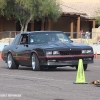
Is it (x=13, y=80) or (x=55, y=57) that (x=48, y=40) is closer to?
(x=55, y=57)

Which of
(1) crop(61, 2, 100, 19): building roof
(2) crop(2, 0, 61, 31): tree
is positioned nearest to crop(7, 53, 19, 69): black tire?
A: (2) crop(2, 0, 61, 31): tree

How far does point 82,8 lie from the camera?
65.8 meters

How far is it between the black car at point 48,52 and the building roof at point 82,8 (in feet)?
122

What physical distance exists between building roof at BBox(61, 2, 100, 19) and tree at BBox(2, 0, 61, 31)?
4021 mm

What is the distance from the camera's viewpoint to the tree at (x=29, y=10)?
5241cm

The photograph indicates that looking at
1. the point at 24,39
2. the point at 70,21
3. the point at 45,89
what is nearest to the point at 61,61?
the point at 24,39

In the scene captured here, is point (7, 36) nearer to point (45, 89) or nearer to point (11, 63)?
point (11, 63)

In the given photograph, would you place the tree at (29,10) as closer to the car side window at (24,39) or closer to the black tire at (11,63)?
the black tire at (11,63)

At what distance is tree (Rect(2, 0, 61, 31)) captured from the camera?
172 ft

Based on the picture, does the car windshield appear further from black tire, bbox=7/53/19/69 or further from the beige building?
the beige building

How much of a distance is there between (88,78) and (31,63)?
409 cm

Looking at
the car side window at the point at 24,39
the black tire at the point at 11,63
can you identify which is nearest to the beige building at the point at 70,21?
the black tire at the point at 11,63

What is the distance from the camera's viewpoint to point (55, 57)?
18188mm

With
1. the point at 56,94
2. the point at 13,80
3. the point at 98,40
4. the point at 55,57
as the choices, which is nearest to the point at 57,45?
the point at 55,57
